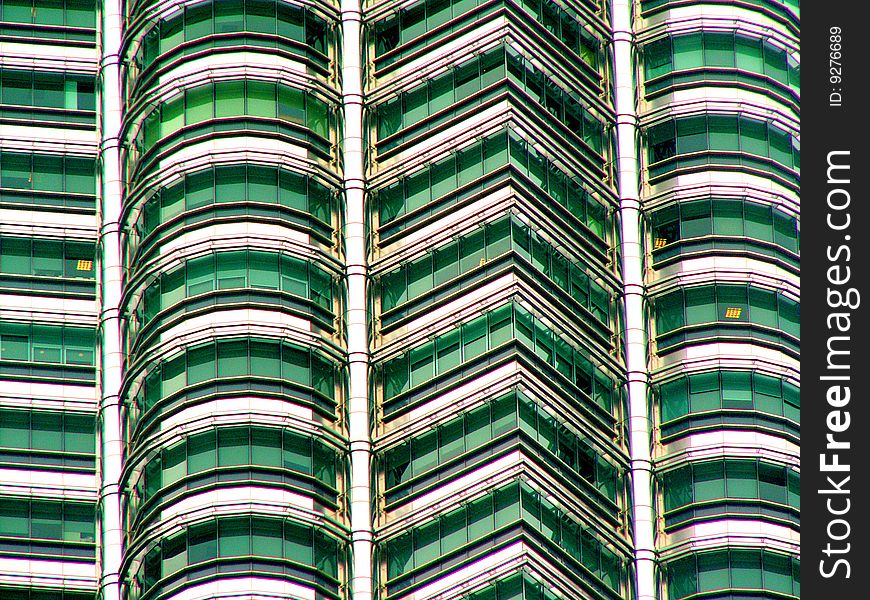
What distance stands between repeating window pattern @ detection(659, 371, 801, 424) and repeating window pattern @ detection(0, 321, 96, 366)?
85.7ft

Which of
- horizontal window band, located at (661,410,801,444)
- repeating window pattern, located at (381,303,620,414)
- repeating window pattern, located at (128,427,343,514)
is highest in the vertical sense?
repeating window pattern, located at (381,303,620,414)

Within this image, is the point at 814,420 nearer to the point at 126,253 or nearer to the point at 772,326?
the point at 772,326

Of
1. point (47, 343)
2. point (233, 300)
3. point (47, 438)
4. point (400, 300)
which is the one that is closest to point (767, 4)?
point (400, 300)

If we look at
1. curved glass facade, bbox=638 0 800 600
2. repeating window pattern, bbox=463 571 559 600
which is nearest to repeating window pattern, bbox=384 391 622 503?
curved glass facade, bbox=638 0 800 600

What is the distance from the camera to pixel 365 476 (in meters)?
117

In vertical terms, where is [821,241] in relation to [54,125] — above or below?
below

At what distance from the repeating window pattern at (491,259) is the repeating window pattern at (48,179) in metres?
15.3

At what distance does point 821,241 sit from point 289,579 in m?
25.8

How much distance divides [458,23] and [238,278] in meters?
16.3

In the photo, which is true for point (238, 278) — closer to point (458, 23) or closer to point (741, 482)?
point (458, 23)

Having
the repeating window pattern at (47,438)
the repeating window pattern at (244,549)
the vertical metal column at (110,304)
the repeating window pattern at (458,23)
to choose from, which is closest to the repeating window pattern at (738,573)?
the repeating window pattern at (244,549)

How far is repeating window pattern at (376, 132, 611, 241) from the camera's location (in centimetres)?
12025

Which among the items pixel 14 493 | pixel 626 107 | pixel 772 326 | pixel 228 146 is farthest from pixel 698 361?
pixel 14 493

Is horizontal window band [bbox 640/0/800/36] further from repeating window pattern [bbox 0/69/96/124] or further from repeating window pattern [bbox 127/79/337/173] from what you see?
repeating window pattern [bbox 0/69/96/124]
